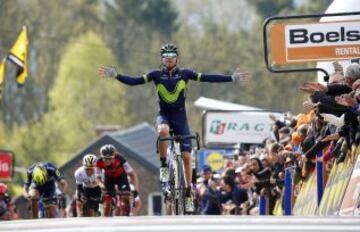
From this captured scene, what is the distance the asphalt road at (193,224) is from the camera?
20.2 ft

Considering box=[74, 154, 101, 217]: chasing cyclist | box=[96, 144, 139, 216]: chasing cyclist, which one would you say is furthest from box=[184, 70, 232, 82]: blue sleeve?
box=[74, 154, 101, 217]: chasing cyclist

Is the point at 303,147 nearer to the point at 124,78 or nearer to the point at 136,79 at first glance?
the point at 136,79

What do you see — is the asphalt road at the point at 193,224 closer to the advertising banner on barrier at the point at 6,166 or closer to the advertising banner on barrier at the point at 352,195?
the advertising banner on barrier at the point at 352,195

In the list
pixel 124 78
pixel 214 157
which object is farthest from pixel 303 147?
pixel 214 157

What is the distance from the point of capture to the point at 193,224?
6301mm

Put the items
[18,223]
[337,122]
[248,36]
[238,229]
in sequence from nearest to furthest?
[238,229] < [18,223] < [337,122] < [248,36]

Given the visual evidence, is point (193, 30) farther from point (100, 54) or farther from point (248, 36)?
point (100, 54)

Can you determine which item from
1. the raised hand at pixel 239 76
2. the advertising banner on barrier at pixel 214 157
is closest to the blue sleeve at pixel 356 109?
the raised hand at pixel 239 76

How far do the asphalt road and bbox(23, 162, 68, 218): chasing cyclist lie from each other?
16.9m

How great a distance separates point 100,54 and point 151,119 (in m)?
6.28

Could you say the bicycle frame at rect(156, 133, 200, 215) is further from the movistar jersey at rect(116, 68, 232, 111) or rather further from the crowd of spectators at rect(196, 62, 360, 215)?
the crowd of spectators at rect(196, 62, 360, 215)

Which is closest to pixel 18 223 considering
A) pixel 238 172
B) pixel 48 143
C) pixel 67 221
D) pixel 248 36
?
pixel 67 221

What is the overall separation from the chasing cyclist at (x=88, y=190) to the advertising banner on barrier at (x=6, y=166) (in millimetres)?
13122

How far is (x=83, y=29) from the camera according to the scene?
10125 cm
